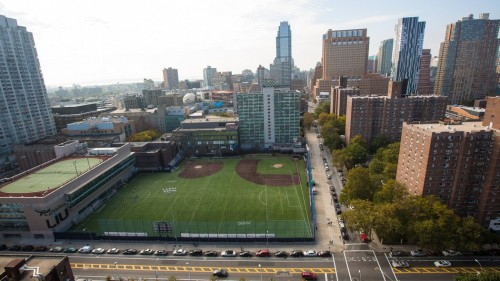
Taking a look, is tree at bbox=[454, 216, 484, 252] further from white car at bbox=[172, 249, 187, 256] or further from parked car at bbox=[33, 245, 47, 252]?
parked car at bbox=[33, 245, 47, 252]

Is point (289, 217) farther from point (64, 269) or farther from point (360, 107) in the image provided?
point (360, 107)

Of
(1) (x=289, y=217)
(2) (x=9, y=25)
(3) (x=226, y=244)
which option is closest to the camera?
(3) (x=226, y=244)

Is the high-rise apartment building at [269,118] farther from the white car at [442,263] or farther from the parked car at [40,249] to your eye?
the parked car at [40,249]

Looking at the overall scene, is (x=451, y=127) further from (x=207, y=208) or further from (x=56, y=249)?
(x=56, y=249)

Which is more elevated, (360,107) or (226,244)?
(360,107)

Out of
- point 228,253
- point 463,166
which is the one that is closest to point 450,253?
point 463,166

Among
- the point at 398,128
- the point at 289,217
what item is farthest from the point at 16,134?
the point at 398,128
